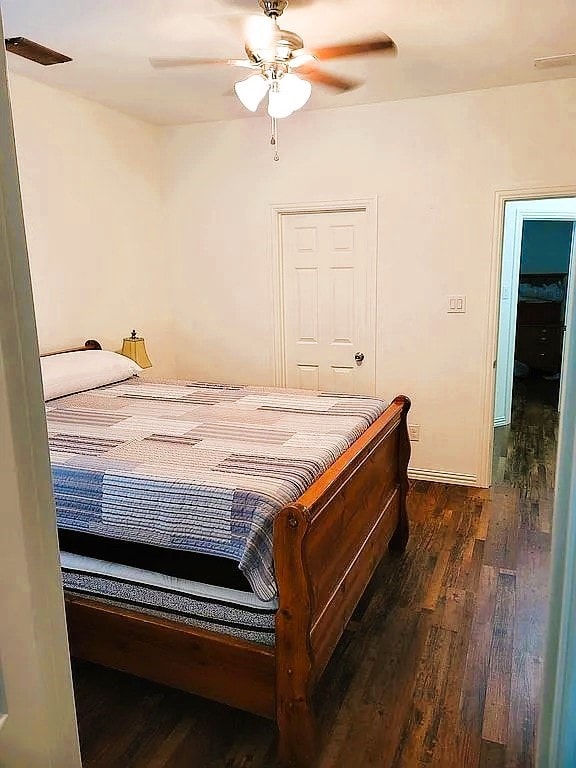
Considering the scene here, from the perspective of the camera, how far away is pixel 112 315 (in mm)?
4246

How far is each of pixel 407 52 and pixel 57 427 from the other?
259 centimetres

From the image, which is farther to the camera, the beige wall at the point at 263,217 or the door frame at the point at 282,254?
the door frame at the point at 282,254

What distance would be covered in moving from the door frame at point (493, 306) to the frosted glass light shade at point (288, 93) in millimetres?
1763

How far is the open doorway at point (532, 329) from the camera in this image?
5.08 m

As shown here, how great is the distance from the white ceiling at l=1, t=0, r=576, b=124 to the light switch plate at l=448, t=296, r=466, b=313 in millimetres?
1318

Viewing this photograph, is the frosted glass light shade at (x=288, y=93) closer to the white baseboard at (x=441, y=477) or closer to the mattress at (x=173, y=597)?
the mattress at (x=173, y=597)

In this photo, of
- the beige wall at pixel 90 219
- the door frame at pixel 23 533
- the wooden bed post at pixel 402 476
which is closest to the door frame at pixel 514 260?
the wooden bed post at pixel 402 476

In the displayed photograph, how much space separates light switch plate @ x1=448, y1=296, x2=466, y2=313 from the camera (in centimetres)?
391

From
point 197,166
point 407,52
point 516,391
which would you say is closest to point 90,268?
point 197,166

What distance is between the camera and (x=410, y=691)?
2.15m

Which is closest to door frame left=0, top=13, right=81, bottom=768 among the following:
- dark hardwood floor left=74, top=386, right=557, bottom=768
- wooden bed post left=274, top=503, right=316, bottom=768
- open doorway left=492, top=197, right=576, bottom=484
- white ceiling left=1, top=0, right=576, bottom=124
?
wooden bed post left=274, top=503, right=316, bottom=768

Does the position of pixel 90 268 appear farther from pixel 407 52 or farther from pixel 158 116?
pixel 407 52

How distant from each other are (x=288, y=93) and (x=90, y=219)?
6.72 feet

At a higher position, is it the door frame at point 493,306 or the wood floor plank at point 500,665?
the door frame at point 493,306
